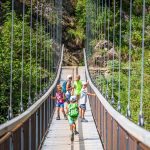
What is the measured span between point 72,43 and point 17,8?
5.86 metres

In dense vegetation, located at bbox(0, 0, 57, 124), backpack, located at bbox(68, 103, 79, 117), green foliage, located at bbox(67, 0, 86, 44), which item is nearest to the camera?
backpack, located at bbox(68, 103, 79, 117)

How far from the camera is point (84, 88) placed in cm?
1400

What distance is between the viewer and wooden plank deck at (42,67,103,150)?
33.6 ft

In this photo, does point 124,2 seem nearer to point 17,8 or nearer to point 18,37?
point 17,8

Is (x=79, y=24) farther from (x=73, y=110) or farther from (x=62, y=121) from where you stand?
(x=73, y=110)

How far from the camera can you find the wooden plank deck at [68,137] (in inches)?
403

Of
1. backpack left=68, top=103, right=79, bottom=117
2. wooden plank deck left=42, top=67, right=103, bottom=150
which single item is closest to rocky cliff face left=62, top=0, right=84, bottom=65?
wooden plank deck left=42, top=67, right=103, bottom=150

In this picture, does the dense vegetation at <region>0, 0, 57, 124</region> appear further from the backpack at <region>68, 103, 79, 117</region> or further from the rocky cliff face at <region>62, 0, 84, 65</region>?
the backpack at <region>68, 103, 79, 117</region>

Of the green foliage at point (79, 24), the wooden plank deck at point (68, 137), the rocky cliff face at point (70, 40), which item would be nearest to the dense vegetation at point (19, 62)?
the rocky cliff face at point (70, 40)

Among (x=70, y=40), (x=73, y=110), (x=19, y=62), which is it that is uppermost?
(x=70, y=40)

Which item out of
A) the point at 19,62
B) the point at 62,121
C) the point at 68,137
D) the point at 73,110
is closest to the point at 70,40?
the point at 19,62

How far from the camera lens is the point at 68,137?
11680 millimetres

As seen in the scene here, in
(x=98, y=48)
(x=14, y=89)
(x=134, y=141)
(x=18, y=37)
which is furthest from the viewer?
(x=98, y=48)

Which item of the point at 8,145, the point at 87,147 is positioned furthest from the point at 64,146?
the point at 8,145
